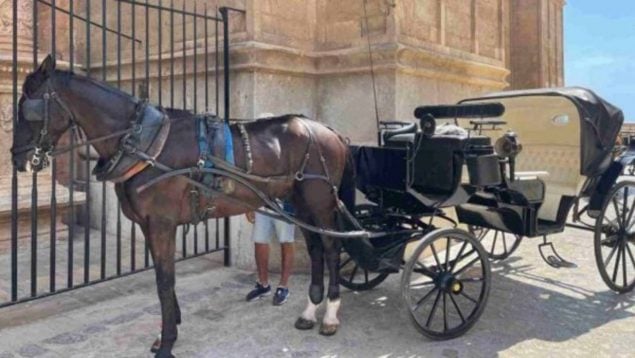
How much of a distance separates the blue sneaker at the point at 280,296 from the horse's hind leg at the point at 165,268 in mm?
1306

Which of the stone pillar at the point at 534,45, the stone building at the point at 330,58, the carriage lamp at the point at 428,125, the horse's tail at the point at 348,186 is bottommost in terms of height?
the horse's tail at the point at 348,186

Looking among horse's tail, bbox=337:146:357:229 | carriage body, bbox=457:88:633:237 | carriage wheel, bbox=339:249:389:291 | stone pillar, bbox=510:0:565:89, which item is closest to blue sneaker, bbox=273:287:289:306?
carriage wheel, bbox=339:249:389:291

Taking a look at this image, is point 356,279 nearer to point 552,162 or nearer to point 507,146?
point 507,146

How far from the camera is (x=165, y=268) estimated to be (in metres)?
3.64

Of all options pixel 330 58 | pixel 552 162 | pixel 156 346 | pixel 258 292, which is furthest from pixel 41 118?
pixel 552 162

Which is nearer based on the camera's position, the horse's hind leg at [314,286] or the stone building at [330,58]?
the horse's hind leg at [314,286]

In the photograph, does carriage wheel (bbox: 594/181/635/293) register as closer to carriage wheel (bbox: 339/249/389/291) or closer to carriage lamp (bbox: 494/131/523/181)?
carriage lamp (bbox: 494/131/523/181)

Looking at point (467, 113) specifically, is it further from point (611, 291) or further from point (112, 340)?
point (112, 340)

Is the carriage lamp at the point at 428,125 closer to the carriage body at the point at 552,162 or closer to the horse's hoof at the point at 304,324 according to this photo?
the carriage body at the point at 552,162

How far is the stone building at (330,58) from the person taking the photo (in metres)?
6.04

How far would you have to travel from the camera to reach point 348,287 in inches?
200

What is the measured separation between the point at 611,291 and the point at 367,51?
349 centimetres

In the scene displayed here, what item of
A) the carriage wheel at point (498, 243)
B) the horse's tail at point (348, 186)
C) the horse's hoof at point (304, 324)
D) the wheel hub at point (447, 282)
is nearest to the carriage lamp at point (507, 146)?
the wheel hub at point (447, 282)

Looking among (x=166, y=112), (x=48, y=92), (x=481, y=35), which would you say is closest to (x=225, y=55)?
(x=166, y=112)
